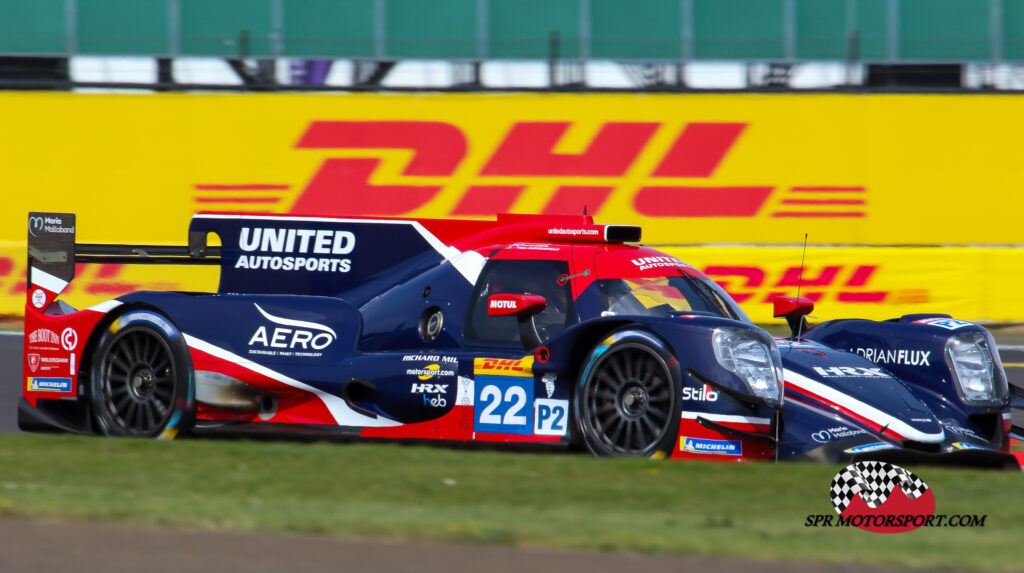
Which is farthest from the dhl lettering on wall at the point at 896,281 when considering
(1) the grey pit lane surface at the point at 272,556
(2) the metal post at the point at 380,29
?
(1) the grey pit lane surface at the point at 272,556

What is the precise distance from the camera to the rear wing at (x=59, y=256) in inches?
341

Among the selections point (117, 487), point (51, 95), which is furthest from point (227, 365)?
point (51, 95)

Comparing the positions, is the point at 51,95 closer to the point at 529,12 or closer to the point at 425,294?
the point at 529,12

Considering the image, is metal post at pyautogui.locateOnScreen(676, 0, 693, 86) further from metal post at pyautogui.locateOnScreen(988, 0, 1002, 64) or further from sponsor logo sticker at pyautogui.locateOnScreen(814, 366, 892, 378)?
sponsor logo sticker at pyautogui.locateOnScreen(814, 366, 892, 378)

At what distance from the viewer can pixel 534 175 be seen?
19250mm

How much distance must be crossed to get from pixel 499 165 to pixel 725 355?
41.5 ft

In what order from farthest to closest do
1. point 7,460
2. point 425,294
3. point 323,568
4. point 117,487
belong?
1. point 425,294
2. point 7,460
3. point 117,487
4. point 323,568

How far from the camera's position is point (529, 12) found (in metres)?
21.3

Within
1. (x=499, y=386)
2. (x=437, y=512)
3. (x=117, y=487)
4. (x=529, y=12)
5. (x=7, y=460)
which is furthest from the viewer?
(x=529, y=12)

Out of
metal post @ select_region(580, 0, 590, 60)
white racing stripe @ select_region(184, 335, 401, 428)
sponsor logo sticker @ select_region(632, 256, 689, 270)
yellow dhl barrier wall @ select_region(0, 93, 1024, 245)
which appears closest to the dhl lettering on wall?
yellow dhl barrier wall @ select_region(0, 93, 1024, 245)

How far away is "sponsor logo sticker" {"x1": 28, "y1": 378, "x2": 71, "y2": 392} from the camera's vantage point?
27.4 ft

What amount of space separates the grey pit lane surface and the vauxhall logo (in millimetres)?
2819

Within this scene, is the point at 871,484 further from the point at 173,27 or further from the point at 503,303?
the point at 173,27

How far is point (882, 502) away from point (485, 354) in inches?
94.8
